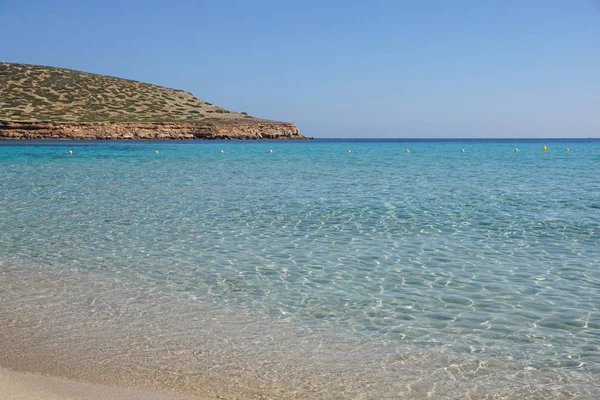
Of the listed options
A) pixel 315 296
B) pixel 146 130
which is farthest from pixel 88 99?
pixel 315 296

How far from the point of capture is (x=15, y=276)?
27.7 ft

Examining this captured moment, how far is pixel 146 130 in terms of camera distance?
90062mm

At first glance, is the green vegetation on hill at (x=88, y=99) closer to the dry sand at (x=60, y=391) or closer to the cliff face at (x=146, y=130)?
the cliff face at (x=146, y=130)

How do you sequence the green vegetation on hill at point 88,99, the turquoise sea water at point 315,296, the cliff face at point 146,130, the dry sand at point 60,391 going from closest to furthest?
the dry sand at point 60,391, the turquoise sea water at point 315,296, the cliff face at point 146,130, the green vegetation on hill at point 88,99

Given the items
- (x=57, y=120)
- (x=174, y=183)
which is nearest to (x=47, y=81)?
(x=57, y=120)

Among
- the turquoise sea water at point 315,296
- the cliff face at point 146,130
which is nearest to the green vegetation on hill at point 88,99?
the cliff face at point 146,130

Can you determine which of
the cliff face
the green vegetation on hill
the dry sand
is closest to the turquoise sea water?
the dry sand

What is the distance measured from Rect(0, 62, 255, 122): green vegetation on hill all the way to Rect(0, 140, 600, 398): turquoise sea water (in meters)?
77.0

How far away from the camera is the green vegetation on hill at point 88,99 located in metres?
91.2

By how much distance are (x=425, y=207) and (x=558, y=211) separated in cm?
325

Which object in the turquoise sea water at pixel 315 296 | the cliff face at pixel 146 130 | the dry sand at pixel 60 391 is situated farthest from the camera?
the cliff face at pixel 146 130

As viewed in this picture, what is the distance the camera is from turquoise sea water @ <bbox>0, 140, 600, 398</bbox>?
17.2 ft

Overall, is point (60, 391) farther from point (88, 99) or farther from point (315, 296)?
point (88, 99)

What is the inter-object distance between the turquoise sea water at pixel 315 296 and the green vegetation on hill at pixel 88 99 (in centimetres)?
7695
